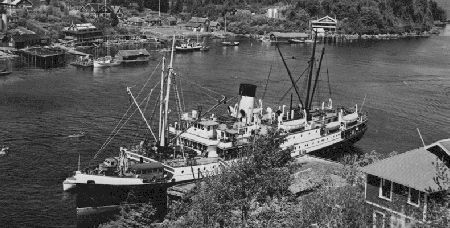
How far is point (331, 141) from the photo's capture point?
43281 mm

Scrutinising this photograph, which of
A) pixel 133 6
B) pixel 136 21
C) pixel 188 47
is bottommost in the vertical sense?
pixel 188 47

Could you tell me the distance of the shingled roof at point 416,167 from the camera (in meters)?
18.3

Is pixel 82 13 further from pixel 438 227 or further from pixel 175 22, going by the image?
pixel 438 227

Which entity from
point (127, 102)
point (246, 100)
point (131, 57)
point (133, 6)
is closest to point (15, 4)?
point (133, 6)

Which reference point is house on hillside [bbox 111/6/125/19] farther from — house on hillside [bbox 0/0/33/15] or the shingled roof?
the shingled roof

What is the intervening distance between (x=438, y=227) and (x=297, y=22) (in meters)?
124

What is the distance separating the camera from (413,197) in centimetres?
1897

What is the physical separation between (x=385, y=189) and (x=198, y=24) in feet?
373

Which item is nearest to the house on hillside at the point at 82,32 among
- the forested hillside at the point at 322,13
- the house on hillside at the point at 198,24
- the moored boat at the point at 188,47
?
the moored boat at the point at 188,47

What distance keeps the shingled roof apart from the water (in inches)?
657

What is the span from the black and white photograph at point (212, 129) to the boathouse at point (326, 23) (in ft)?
27.3

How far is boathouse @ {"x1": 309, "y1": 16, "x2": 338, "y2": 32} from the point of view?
5177 inches

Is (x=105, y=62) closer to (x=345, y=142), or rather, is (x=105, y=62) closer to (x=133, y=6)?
(x=345, y=142)

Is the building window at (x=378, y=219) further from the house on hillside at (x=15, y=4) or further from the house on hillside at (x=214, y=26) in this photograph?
the house on hillside at (x=214, y=26)
